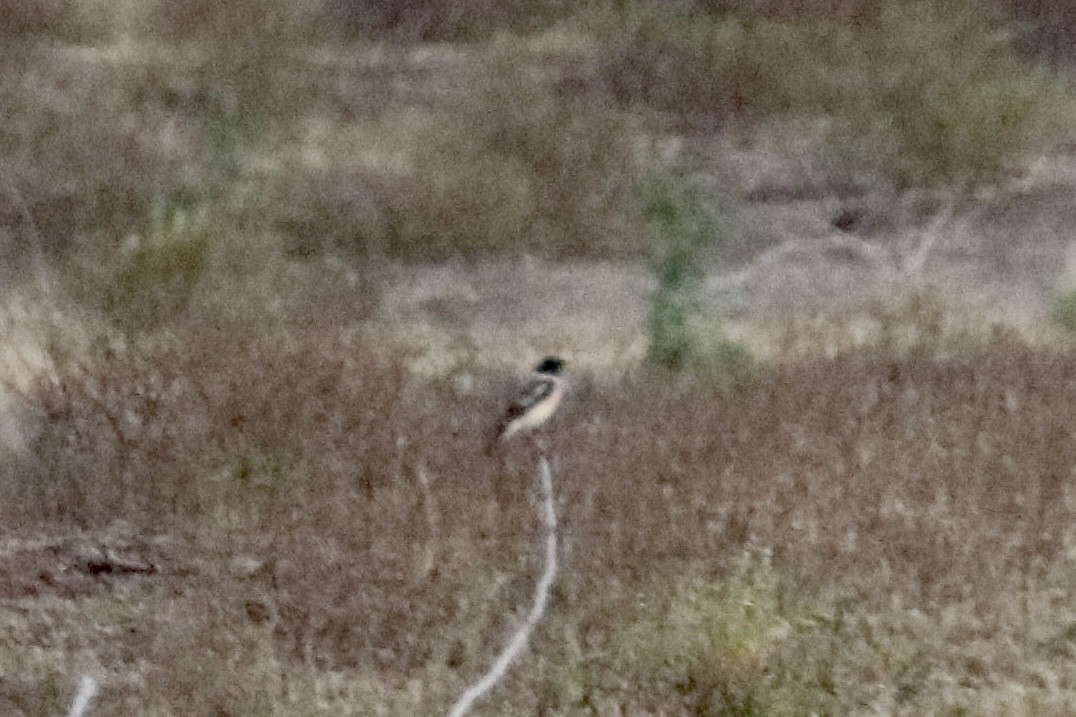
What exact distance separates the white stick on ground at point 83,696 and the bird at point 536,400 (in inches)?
15.1

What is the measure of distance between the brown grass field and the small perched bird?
1 cm

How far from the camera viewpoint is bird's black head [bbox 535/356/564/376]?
35.8 inches

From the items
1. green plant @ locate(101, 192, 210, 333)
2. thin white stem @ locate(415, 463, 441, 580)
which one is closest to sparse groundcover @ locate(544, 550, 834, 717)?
thin white stem @ locate(415, 463, 441, 580)

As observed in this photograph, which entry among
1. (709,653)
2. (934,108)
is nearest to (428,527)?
(709,653)

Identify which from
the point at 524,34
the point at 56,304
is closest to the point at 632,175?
the point at 524,34

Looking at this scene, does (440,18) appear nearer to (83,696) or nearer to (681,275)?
(681,275)

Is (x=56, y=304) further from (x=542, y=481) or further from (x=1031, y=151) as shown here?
(x=1031, y=151)

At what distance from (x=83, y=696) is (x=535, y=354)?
0.46 m

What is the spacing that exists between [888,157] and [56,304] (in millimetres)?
730

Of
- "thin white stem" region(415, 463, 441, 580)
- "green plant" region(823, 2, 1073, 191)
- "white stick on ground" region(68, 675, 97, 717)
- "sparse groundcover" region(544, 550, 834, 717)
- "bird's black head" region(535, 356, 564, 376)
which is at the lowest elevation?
"sparse groundcover" region(544, 550, 834, 717)

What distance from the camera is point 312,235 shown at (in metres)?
0.91

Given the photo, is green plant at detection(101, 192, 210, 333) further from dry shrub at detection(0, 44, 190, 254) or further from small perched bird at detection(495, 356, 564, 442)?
small perched bird at detection(495, 356, 564, 442)

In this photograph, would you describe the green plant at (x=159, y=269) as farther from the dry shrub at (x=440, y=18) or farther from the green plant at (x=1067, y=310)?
the green plant at (x=1067, y=310)

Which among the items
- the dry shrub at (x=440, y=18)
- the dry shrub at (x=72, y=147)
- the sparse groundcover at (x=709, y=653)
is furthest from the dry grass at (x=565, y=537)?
the dry shrub at (x=440, y=18)
